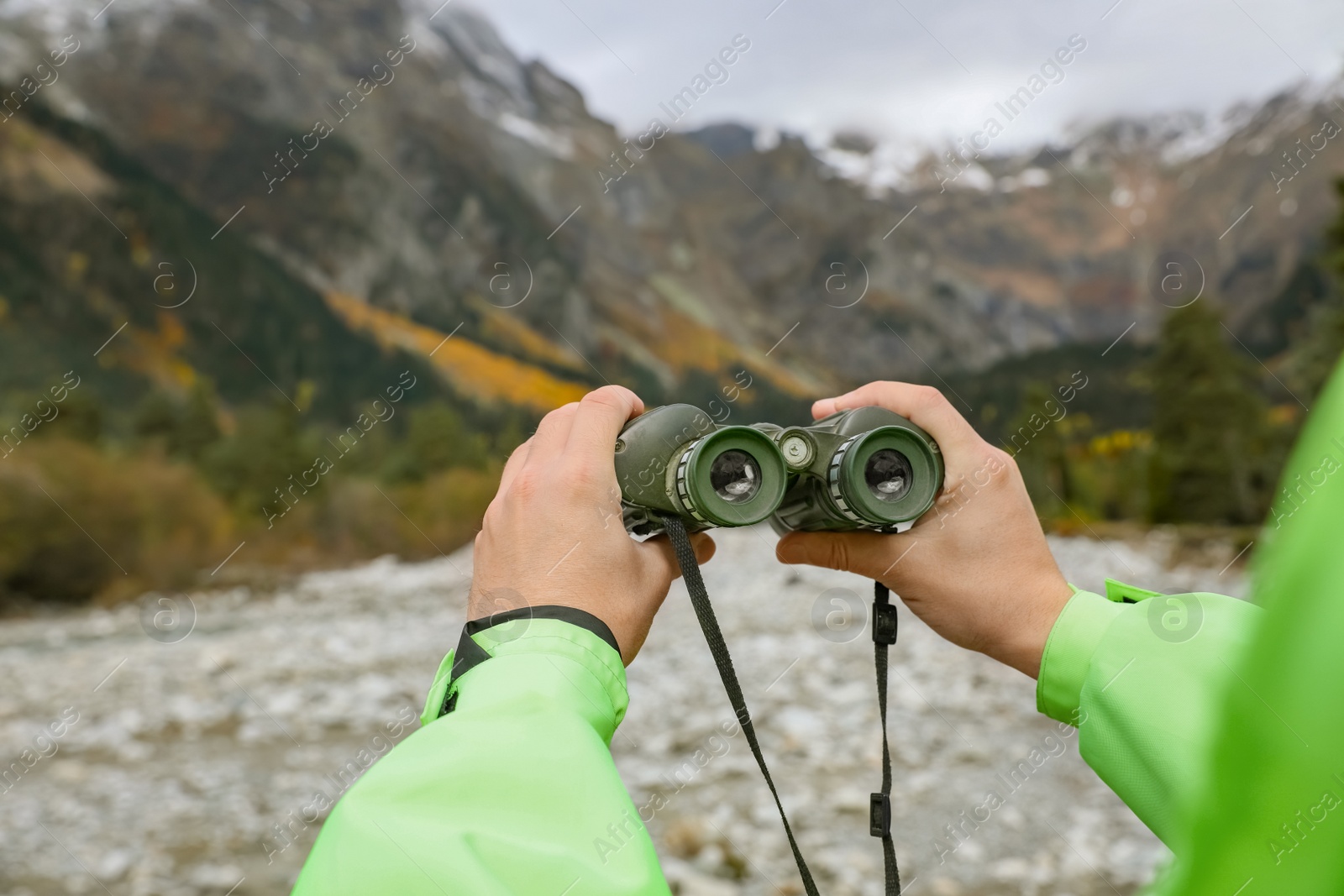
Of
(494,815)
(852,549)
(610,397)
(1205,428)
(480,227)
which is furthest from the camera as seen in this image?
(480,227)

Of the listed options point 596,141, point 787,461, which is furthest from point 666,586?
point 596,141

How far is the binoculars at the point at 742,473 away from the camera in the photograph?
132 cm

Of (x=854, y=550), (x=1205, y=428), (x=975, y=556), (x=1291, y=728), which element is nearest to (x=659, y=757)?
(x=854, y=550)

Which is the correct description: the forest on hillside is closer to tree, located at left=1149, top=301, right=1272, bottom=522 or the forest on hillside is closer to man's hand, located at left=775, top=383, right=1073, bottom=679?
tree, located at left=1149, top=301, right=1272, bottom=522

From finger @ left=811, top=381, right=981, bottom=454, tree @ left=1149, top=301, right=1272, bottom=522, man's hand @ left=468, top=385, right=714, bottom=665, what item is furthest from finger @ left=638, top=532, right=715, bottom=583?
tree @ left=1149, top=301, right=1272, bottom=522

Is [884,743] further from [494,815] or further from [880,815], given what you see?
[494,815]

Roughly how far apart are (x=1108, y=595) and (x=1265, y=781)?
1035 millimetres

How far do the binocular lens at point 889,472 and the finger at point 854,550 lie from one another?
103 millimetres

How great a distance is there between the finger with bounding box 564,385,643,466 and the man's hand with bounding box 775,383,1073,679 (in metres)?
0.49

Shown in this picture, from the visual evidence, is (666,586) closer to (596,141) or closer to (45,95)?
(45,95)

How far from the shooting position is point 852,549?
150 centimetres

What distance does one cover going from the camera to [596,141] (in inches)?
3194

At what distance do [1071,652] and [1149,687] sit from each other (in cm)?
18

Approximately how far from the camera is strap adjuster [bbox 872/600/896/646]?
1.36 metres
